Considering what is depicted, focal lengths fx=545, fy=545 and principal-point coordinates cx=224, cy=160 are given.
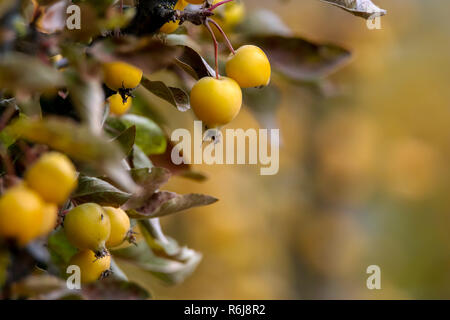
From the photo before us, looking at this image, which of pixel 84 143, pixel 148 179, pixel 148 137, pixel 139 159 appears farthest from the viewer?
pixel 148 137

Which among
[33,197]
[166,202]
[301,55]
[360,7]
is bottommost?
[33,197]

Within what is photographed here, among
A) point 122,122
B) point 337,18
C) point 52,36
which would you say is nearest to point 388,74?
point 337,18

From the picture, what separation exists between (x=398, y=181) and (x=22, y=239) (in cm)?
470

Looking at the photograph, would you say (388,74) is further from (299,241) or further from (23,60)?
(23,60)

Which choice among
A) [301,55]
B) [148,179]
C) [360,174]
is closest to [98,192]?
[148,179]

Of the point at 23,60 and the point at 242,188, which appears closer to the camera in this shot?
the point at 23,60

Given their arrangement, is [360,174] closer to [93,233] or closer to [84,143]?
[93,233]

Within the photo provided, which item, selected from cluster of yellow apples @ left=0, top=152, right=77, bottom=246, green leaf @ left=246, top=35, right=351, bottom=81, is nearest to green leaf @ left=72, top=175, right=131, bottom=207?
cluster of yellow apples @ left=0, top=152, right=77, bottom=246

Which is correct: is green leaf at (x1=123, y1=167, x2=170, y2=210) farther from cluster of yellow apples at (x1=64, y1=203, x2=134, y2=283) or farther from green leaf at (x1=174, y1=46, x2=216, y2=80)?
green leaf at (x1=174, y1=46, x2=216, y2=80)

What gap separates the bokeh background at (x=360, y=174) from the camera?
454 centimetres

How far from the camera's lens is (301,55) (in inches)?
43.9

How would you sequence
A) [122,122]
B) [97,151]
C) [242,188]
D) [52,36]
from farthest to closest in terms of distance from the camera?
[242,188]
[122,122]
[52,36]
[97,151]

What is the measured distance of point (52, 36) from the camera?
1.99 ft

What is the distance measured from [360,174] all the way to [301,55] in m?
3.84
